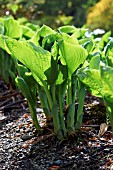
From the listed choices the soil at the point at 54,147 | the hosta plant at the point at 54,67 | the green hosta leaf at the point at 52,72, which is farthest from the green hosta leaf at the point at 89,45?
the soil at the point at 54,147

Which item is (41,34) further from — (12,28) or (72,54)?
(12,28)

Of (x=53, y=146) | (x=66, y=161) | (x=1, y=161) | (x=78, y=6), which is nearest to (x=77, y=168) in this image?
(x=66, y=161)

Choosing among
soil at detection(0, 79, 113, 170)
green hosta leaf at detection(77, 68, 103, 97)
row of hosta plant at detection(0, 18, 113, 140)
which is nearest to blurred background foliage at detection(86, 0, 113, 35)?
soil at detection(0, 79, 113, 170)

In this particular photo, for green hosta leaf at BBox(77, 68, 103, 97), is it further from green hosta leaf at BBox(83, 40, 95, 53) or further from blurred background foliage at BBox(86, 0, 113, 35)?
blurred background foliage at BBox(86, 0, 113, 35)

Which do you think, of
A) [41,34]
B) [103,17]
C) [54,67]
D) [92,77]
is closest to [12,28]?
[41,34]

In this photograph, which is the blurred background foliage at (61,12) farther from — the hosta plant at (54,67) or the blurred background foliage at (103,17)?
the hosta plant at (54,67)

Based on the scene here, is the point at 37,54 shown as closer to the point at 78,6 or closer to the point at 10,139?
the point at 10,139
